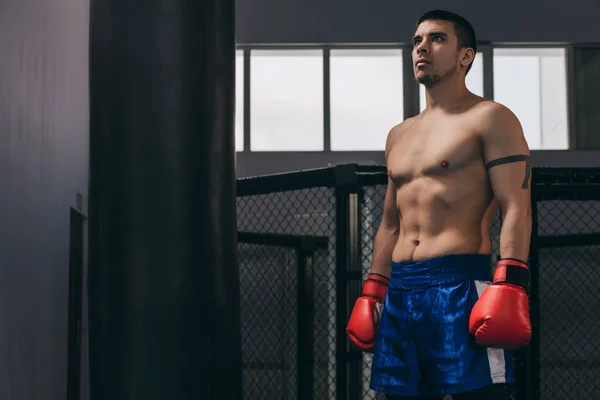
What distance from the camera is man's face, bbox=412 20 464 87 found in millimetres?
2664

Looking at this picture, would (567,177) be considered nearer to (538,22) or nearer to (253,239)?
(253,239)

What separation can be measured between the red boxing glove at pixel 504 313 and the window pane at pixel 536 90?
8.62m

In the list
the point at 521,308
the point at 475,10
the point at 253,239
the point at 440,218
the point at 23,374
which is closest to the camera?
the point at 521,308

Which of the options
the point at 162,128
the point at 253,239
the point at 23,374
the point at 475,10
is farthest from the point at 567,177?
the point at 475,10

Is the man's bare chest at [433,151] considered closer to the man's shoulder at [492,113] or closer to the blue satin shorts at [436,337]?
the man's shoulder at [492,113]

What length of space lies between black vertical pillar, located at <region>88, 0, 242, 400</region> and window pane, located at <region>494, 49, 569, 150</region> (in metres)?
9.13

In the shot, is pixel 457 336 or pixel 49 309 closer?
pixel 457 336

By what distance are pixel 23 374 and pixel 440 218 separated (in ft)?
7.84

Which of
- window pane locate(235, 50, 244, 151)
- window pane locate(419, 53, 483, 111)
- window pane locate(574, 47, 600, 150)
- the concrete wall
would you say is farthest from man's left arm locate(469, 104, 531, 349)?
window pane locate(574, 47, 600, 150)

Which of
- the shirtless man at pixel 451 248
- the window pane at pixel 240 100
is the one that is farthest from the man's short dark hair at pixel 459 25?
the window pane at pixel 240 100

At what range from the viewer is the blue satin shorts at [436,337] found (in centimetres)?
244

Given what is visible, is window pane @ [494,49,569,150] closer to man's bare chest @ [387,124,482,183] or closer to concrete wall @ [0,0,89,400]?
concrete wall @ [0,0,89,400]

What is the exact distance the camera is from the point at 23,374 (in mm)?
4117

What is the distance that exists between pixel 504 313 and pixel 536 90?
29.4ft
